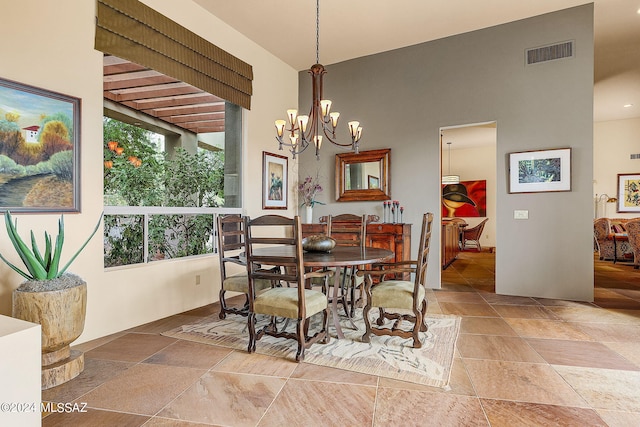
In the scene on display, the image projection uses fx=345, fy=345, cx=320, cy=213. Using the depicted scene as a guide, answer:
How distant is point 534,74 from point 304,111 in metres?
3.30

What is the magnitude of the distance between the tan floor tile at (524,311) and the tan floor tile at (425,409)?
1.99m

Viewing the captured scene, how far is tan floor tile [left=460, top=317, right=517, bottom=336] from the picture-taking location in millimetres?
3066

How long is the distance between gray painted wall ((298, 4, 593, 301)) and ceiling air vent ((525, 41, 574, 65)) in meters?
0.07

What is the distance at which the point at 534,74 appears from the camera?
432 centimetres

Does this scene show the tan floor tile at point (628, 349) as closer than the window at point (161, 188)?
Yes

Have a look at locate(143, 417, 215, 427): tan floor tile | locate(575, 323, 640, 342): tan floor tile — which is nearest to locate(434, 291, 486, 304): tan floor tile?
locate(575, 323, 640, 342): tan floor tile

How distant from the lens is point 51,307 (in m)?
2.17

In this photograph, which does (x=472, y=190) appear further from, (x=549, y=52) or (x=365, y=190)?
(x=549, y=52)

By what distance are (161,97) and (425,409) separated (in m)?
3.74

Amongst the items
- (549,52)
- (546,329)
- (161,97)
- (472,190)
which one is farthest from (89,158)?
(472,190)

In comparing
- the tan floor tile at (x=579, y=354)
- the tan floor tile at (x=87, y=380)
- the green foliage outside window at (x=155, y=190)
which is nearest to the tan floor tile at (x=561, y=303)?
the tan floor tile at (x=579, y=354)

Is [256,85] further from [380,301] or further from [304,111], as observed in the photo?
[380,301]

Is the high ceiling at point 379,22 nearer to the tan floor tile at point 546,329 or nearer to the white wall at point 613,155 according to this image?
the tan floor tile at point 546,329

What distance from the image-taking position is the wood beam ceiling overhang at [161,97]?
127 inches
